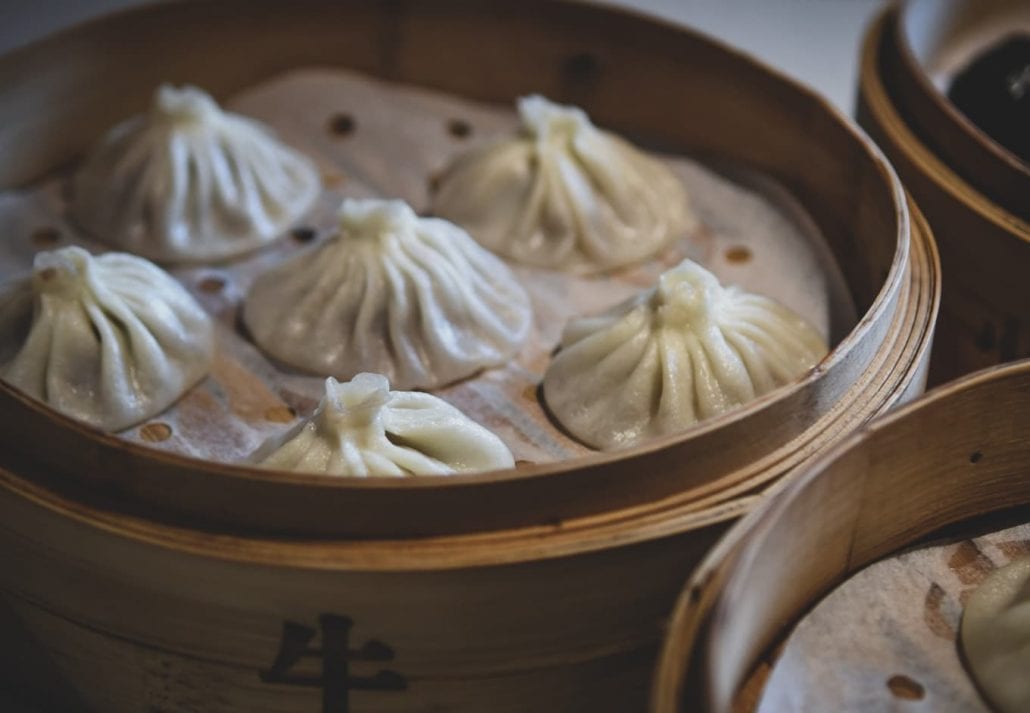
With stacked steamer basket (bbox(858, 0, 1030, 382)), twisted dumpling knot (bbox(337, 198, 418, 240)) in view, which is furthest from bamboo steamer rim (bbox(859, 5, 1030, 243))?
twisted dumpling knot (bbox(337, 198, 418, 240))

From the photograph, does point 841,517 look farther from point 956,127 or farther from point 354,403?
point 956,127

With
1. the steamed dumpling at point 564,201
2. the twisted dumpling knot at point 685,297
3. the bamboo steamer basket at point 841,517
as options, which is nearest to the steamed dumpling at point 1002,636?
the bamboo steamer basket at point 841,517

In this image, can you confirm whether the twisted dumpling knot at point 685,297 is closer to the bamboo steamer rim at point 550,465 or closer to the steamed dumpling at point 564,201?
the bamboo steamer rim at point 550,465

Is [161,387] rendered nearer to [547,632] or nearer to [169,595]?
[169,595]

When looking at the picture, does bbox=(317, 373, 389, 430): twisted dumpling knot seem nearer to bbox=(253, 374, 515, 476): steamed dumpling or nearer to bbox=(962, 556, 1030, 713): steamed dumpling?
bbox=(253, 374, 515, 476): steamed dumpling

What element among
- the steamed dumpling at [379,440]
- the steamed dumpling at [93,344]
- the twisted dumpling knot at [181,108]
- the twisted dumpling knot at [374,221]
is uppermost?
the twisted dumpling knot at [181,108]

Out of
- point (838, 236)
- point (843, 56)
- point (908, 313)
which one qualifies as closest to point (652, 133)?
point (838, 236)
